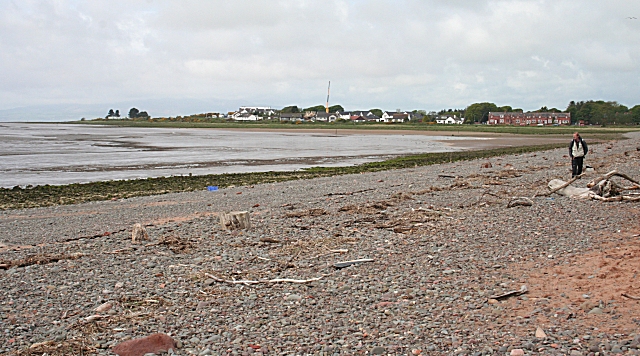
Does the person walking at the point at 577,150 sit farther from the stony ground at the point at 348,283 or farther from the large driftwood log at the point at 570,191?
the stony ground at the point at 348,283

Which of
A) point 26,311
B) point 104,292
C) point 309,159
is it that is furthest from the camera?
point 309,159

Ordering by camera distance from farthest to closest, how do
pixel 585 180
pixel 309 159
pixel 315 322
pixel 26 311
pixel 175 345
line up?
pixel 309 159 < pixel 585 180 < pixel 26 311 < pixel 315 322 < pixel 175 345

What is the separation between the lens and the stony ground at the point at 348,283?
5680 millimetres


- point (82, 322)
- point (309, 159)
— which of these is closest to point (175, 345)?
point (82, 322)

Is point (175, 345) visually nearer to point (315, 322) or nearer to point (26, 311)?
point (315, 322)

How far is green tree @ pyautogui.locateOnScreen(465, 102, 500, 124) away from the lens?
536 ft

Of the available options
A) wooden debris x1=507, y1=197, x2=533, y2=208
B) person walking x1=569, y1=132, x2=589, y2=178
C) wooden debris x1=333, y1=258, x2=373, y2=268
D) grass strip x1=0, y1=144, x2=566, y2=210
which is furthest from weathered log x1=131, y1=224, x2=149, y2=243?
person walking x1=569, y1=132, x2=589, y2=178

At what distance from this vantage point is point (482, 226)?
1046cm

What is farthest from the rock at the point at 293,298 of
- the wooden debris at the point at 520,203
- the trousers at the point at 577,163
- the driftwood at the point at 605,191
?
the trousers at the point at 577,163

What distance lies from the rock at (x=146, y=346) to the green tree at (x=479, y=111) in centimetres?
16288

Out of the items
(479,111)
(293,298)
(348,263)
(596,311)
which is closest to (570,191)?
(348,263)

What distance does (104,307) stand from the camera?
6.95m

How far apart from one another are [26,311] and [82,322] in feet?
3.10

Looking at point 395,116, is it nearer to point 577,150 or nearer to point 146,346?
point 577,150
